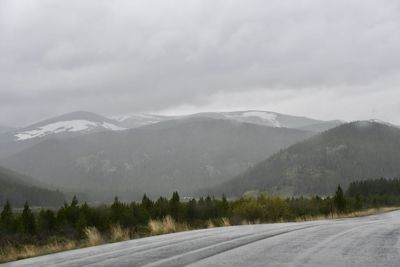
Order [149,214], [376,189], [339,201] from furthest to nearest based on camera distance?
1. [376,189]
2. [339,201]
3. [149,214]

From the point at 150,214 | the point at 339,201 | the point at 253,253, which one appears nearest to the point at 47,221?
the point at 150,214

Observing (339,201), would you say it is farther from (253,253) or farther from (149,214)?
(253,253)

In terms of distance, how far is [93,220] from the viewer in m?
40.0

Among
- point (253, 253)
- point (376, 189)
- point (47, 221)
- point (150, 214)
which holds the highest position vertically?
point (47, 221)

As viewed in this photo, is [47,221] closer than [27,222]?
No

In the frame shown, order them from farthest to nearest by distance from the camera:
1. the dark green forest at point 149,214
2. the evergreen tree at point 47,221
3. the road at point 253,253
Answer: the evergreen tree at point 47,221 < the dark green forest at point 149,214 < the road at point 253,253

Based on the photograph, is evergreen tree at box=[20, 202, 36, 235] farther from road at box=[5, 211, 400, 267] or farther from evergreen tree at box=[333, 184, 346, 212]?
road at box=[5, 211, 400, 267]

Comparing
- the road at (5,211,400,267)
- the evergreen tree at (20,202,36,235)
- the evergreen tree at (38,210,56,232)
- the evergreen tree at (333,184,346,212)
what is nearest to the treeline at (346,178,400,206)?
the evergreen tree at (333,184,346,212)

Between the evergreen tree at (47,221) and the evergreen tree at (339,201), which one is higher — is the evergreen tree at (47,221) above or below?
above

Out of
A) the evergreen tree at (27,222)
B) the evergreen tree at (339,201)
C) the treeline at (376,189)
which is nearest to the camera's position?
the evergreen tree at (27,222)

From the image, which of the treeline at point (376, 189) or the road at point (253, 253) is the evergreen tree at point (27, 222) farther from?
the treeline at point (376, 189)

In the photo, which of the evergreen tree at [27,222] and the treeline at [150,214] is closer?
the treeline at [150,214]

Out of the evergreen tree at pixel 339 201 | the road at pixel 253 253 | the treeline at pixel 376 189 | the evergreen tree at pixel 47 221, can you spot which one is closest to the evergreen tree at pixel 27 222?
the evergreen tree at pixel 47 221

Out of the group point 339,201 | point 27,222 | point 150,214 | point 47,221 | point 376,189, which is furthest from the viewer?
point 376,189
